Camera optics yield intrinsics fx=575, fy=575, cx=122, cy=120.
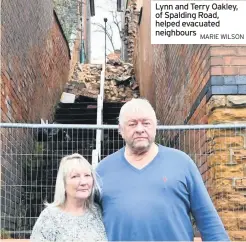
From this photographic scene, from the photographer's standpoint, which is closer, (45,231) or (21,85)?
(45,231)

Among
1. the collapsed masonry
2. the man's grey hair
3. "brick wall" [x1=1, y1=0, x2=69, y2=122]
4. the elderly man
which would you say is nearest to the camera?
the elderly man

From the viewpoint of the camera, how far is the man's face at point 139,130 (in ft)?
10.0

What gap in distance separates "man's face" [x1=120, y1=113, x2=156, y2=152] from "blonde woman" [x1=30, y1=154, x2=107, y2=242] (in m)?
0.29

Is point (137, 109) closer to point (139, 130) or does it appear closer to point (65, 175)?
point (139, 130)

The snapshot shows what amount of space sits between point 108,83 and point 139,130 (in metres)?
12.9

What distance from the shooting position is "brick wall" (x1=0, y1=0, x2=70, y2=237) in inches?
249

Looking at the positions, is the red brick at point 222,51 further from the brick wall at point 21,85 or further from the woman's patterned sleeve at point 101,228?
the woman's patterned sleeve at point 101,228

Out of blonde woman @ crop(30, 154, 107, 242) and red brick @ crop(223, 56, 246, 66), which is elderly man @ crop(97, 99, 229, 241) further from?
red brick @ crop(223, 56, 246, 66)

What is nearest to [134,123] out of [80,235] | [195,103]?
[80,235]

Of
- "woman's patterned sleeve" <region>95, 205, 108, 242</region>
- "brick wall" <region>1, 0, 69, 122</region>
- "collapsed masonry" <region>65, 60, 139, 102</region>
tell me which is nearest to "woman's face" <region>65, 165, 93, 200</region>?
"woman's patterned sleeve" <region>95, 205, 108, 242</region>

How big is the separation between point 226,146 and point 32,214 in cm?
277

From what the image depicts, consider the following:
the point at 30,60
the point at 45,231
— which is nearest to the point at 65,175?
the point at 45,231

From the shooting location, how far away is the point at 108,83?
Result: 15.8m

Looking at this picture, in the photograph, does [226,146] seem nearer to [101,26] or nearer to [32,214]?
[32,214]
